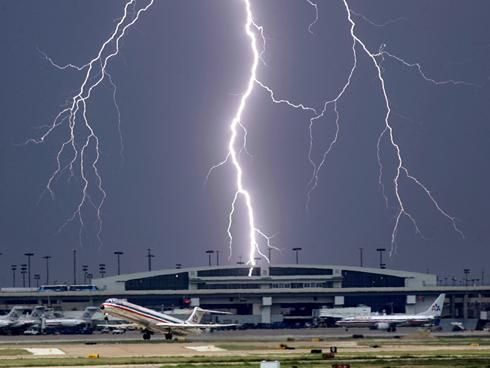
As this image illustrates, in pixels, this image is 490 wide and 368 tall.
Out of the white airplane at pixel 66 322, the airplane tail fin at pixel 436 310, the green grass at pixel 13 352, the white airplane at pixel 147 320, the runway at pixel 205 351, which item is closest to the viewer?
the runway at pixel 205 351

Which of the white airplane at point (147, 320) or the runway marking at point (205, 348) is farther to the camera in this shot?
the white airplane at point (147, 320)

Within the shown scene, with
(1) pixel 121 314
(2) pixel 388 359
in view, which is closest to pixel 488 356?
(2) pixel 388 359

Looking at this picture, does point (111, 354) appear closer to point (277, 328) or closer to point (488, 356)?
point (488, 356)

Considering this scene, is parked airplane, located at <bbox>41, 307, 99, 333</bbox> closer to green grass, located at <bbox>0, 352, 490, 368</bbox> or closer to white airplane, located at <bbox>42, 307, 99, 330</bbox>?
white airplane, located at <bbox>42, 307, 99, 330</bbox>

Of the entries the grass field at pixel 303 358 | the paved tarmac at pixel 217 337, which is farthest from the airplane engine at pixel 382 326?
the grass field at pixel 303 358

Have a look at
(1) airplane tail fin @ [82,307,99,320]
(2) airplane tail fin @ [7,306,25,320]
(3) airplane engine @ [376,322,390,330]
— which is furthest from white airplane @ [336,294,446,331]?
(2) airplane tail fin @ [7,306,25,320]

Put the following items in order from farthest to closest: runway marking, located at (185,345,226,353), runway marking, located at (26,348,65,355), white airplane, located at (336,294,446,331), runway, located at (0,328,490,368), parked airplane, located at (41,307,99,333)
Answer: parked airplane, located at (41,307,99,333), white airplane, located at (336,294,446,331), runway marking, located at (185,345,226,353), runway marking, located at (26,348,65,355), runway, located at (0,328,490,368)

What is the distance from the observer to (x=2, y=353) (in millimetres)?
100938

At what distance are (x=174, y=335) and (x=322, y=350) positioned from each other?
3729 cm

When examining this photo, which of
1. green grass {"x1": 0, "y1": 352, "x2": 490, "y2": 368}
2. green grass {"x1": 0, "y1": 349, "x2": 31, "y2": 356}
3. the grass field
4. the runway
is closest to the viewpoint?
green grass {"x1": 0, "y1": 352, "x2": 490, "y2": 368}

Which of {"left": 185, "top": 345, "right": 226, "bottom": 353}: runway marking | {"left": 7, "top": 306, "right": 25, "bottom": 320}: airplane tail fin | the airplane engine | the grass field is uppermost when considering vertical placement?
{"left": 7, "top": 306, "right": 25, "bottom": 320}: airplane tail fin

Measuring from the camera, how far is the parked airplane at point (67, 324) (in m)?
172

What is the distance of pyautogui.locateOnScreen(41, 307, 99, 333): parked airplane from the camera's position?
172 metres

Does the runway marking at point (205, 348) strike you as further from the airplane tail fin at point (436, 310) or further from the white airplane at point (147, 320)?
the airplane tail fin at point (436, 310)
